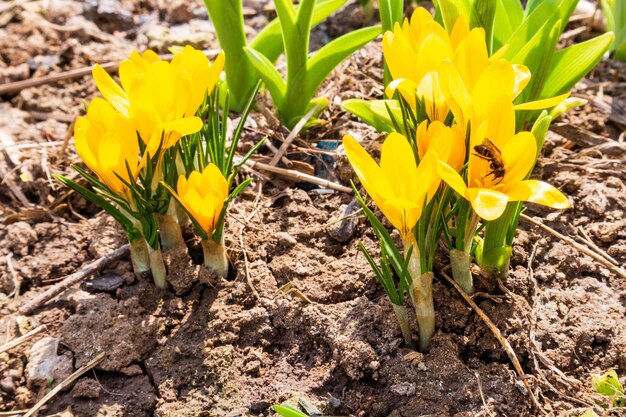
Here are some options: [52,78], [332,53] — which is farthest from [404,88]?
[52,78]

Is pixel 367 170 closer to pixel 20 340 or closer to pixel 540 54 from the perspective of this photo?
pixel 540 54

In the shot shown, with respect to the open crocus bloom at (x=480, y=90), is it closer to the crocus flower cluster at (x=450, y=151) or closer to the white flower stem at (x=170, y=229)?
the crocus flower cluster at (x=450, y=151)

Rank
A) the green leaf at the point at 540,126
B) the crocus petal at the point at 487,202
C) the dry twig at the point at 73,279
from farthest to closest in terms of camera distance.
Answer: the dry twig at the point at 73,279
the green leaf at the point at 540,126
the crocus petal at the point at 487,202

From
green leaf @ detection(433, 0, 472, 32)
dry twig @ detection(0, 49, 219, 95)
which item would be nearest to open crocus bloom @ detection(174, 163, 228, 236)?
green leaf @ detection(433, 0, 472, 32)

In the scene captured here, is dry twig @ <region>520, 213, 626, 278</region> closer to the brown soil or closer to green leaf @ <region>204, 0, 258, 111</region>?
the brown soil

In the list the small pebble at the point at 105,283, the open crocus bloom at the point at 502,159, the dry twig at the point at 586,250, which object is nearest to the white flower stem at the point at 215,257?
Answer: the small pebble at the point at 105,283

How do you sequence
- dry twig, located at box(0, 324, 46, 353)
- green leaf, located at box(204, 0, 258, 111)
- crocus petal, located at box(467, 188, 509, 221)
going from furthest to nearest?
green leaf, located at box(204, 0, 258, 111), dry twig, located at box(0, 324, 46, 353), crocus petal, located at box(467, 188, 509, 221)
